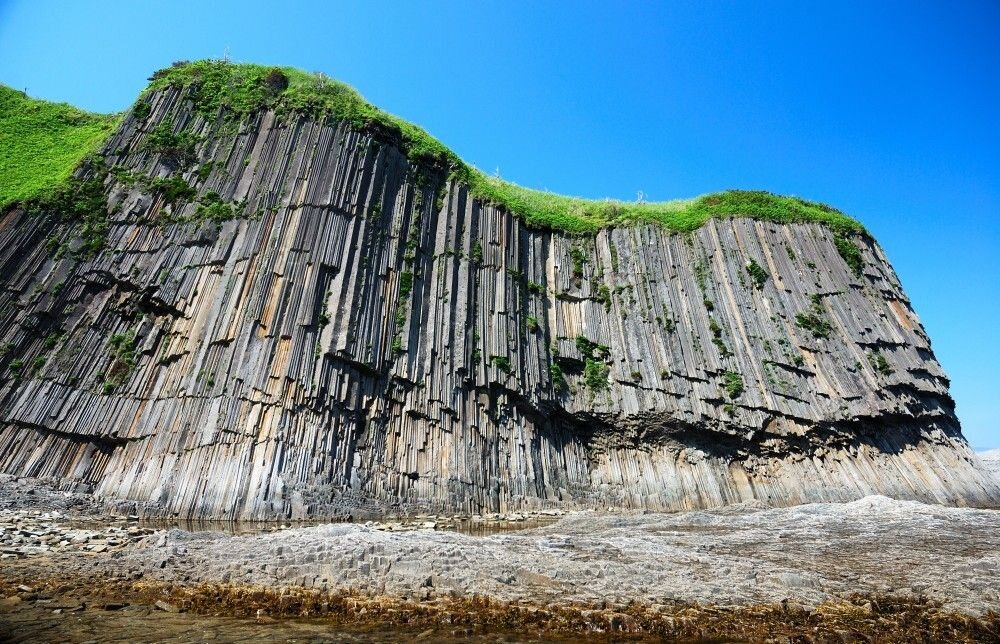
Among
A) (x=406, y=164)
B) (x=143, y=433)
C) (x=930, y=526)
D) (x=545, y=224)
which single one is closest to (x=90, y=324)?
(x=143, y=433)

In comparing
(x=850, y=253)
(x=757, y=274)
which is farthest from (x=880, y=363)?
(x=850, y=253)

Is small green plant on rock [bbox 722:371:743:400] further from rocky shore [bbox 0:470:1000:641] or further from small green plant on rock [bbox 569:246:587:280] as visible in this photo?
rocky shore [bbox 0:470:1000:641]

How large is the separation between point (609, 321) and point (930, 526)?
1552 cm

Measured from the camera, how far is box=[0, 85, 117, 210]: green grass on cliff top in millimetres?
24406

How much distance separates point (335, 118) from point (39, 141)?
52.3ft

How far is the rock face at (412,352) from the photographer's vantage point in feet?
61.8

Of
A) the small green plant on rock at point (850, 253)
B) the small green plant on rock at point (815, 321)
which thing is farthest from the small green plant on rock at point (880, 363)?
the small green plant on rock at point (850, 253)

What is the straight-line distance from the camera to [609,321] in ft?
94.9

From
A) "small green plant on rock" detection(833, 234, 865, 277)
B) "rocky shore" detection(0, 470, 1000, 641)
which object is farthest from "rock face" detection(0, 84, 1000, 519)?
"rocky shore" detection(0, 470, 1000, 641)

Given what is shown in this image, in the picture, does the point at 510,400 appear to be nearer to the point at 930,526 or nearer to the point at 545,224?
the point at 545,224

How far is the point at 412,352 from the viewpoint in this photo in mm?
22500

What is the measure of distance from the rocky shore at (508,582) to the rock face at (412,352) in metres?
5.39

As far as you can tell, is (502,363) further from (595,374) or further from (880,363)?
(880,363)

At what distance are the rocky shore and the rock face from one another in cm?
539
